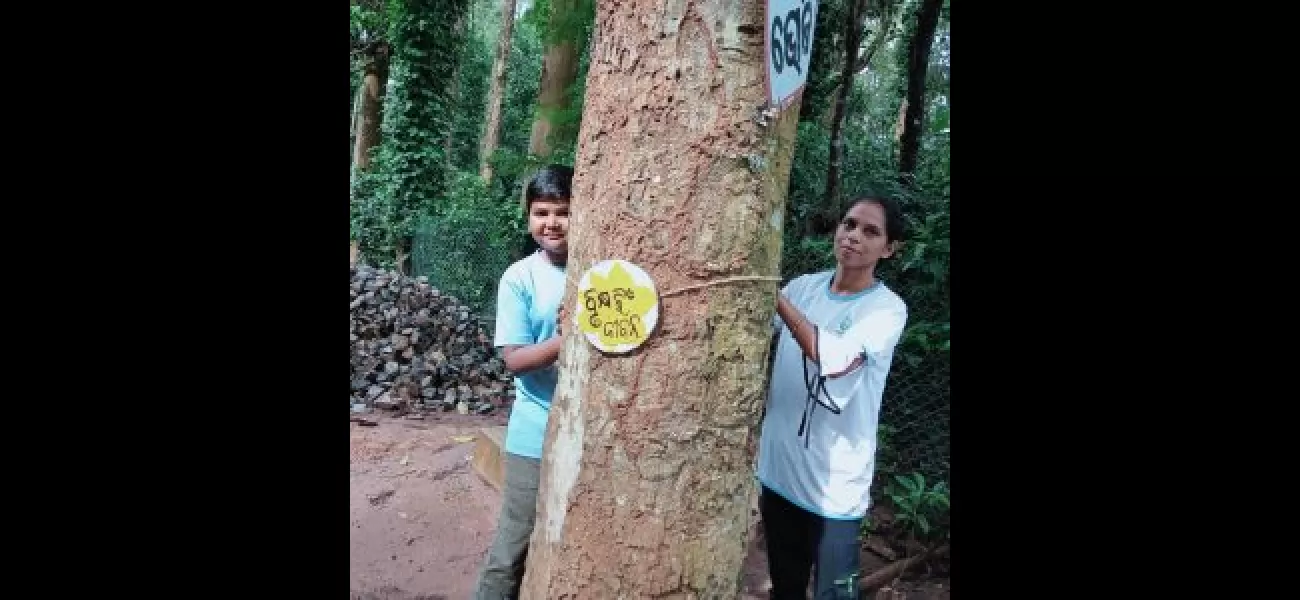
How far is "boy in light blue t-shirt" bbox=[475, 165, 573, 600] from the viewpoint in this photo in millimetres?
2068

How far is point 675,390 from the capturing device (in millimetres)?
1375

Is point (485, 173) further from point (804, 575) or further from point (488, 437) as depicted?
point (804, 575)

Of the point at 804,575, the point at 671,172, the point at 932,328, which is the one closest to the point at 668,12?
the point at 671,172

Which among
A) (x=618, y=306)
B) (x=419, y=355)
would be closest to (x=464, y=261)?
(x=419, y=355)

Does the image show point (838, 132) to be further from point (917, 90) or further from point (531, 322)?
point (531, 322)

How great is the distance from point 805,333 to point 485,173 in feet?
37.6

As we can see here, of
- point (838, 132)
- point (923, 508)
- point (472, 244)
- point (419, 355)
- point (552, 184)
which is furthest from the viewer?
point (472, 244)

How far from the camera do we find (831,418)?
208 cm

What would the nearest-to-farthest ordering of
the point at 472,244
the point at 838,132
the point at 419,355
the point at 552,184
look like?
1. the point at 552,184
2. the point at 838,132
3. the point at 419,355
4. the point at 472,244

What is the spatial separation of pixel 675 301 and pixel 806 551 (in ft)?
3.78

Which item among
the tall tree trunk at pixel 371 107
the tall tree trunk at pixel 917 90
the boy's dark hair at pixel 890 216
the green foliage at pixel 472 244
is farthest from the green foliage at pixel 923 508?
the tall tree trunk at pixel 371 107

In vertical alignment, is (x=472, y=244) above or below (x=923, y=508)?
above

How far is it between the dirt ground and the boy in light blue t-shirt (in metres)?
1.59

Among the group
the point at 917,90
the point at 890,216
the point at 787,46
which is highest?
the point at 917,90
